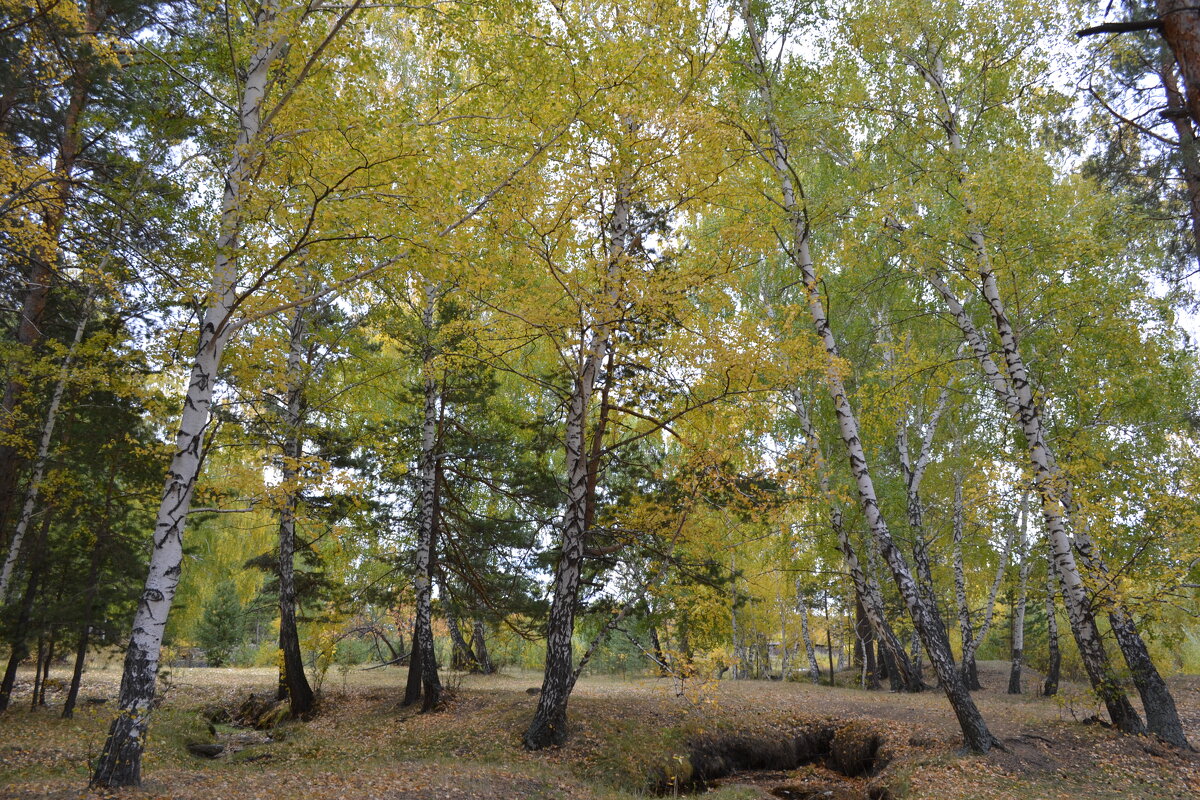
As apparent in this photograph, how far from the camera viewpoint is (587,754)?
8.20 m

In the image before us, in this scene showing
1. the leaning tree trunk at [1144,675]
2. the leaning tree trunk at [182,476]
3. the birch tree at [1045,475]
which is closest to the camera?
the leaning tree trunk at [182,476]

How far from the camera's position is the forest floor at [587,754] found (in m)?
6.49

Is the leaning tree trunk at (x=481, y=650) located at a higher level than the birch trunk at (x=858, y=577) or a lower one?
lower

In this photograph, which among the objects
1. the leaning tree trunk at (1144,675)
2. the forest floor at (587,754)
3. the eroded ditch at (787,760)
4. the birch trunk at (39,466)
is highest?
the birch trunk at (39,466)

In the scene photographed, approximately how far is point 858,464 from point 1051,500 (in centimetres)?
252

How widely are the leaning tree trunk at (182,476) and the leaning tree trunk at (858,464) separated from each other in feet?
22.0

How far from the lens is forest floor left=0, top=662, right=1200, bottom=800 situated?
6.49 m

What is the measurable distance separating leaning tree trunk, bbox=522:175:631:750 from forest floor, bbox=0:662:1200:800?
36 centimetres

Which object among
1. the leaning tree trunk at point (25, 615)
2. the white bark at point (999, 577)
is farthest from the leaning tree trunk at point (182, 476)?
the white bark at point (999, 577)

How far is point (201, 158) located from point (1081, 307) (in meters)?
13.8

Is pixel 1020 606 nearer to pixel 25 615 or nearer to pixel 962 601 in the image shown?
pixel 962 601

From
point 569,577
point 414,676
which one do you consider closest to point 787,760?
point 569,577

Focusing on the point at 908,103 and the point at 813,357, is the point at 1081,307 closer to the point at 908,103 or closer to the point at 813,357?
the point at 908,103

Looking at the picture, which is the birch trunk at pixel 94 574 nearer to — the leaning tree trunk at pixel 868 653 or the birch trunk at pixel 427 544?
the birch trunk at pixel 427 544
